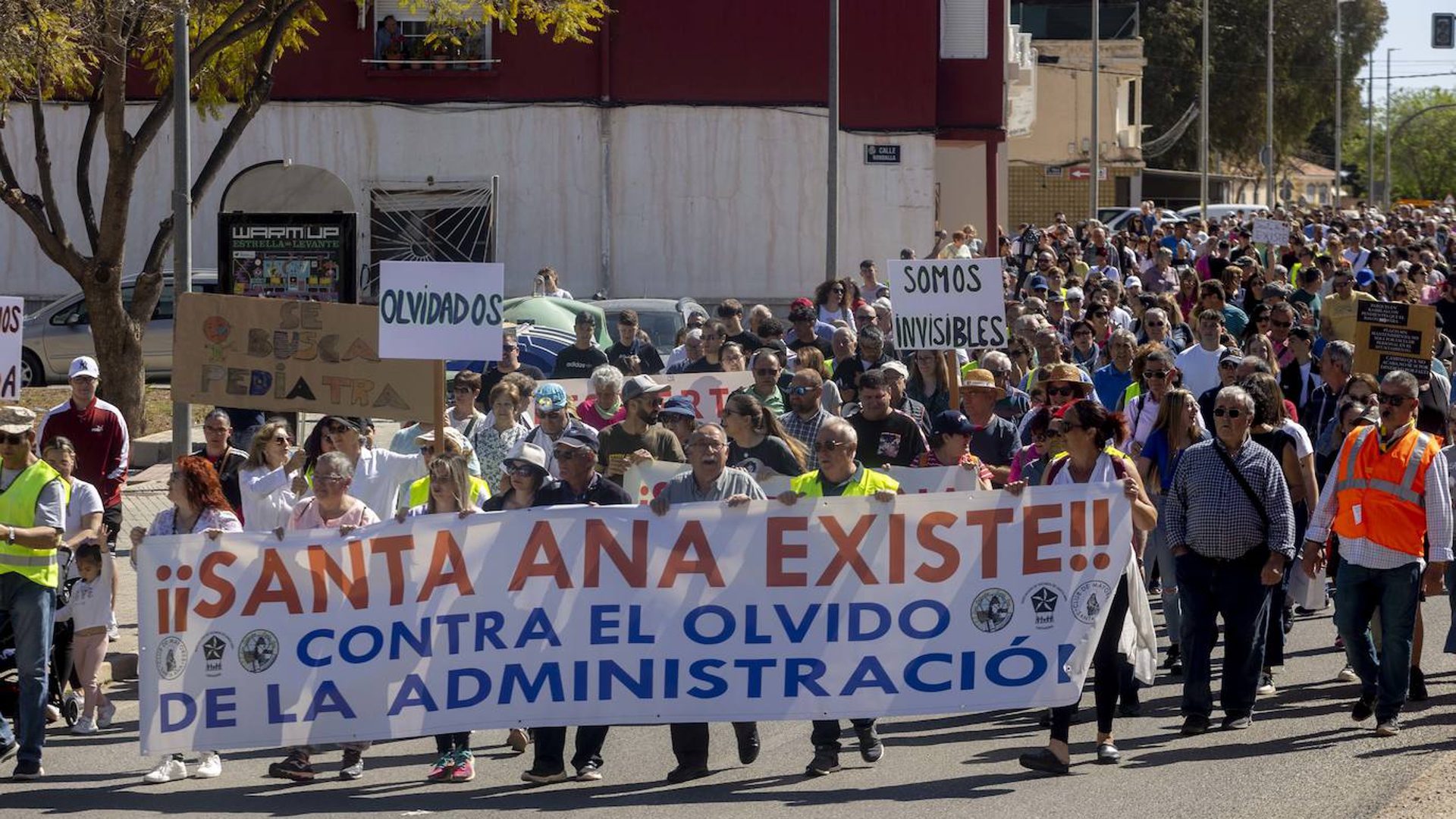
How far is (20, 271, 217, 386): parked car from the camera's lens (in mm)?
23672

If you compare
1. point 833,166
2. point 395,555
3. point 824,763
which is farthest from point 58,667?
point 833,166

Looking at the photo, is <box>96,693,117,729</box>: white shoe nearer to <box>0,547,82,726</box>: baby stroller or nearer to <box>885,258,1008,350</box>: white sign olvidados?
<box>0,547,82,726</box>: baby stroller

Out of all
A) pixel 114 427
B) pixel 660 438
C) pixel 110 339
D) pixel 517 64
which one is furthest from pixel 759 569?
pixel 517 64

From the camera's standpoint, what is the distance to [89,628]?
9656mm

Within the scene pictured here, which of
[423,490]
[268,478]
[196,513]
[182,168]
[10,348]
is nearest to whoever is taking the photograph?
[196,513]

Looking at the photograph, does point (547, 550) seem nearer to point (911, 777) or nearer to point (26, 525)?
point (911, 777)

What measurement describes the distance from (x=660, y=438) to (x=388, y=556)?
292 centimetres

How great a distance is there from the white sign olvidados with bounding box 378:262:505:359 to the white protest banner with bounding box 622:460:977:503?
3.41 ft

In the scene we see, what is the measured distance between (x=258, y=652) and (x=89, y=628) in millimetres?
1488

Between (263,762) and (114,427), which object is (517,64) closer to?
(114,427)

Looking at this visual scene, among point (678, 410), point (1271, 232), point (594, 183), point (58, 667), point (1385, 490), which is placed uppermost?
point (594, 183)

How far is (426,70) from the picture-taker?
2938 centimetres

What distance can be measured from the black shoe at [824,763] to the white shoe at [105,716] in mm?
3598

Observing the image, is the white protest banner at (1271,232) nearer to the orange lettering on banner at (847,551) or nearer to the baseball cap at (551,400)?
the baseball cap at (551,400)
